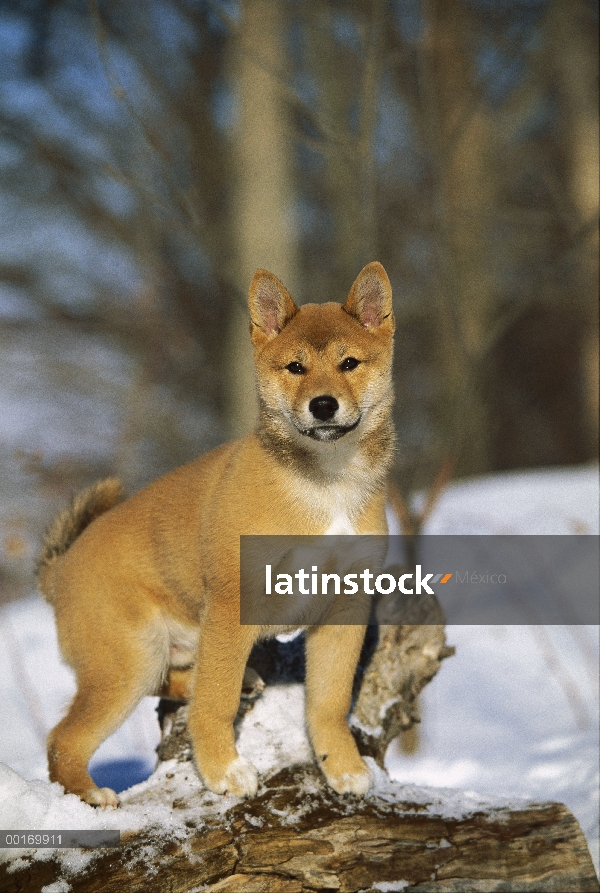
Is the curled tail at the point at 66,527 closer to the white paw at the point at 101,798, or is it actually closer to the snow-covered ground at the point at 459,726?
the snow-covered ground at the point at 459,726

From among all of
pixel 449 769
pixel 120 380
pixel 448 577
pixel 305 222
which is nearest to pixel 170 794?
pixel 449 769

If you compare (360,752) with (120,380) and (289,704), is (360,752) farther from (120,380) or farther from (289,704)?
(120,380)

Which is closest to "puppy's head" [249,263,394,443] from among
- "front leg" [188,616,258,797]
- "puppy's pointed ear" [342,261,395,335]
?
"puppy's pointed ear" [342,261,395,335]

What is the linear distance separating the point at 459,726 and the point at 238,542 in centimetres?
255

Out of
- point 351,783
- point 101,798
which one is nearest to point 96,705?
point 101,798

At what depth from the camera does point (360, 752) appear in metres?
3.38

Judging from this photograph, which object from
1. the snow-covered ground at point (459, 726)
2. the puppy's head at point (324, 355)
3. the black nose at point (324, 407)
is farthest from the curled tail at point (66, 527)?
the black nose at point (324, 407)

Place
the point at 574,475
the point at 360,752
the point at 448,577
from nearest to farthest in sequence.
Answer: the point at 360,752, the point at 448,577, the point at 574,475

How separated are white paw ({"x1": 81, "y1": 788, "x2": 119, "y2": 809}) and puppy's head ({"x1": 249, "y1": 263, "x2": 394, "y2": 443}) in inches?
59.2

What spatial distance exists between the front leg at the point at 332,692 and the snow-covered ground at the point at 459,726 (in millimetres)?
158

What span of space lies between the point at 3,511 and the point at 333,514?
618cm

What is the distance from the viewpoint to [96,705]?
10.4ft

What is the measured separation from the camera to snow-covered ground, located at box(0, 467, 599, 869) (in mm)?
3205

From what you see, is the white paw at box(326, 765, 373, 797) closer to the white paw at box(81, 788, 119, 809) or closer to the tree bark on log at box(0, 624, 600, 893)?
the tree bark on log at box(0, 624, 600, 893)
